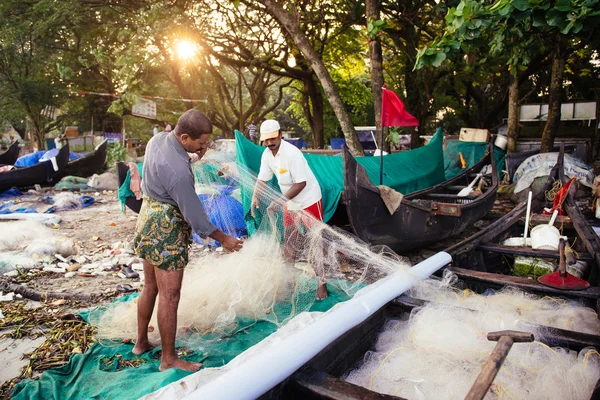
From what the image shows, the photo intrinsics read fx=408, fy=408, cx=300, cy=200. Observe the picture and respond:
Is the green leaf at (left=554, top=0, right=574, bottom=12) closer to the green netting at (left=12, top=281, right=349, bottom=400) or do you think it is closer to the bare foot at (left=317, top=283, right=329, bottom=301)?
the bare foot at (left=317, top=283, right=329, bottom=301)

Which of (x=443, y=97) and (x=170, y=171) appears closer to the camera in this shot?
(x=170, y=171)

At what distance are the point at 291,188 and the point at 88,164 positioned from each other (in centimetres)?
1250

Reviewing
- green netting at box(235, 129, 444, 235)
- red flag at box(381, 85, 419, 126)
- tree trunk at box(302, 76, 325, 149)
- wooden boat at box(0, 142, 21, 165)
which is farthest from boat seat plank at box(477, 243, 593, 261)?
wooden boat at box(0, 142, 21, 165)

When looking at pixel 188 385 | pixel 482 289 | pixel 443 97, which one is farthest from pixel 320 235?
pixel 443 97

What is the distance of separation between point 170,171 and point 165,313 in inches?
36.9

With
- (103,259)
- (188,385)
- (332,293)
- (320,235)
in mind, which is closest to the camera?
(188,385)

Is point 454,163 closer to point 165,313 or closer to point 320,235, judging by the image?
point 320,235

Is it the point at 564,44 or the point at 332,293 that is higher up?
the point at 564,44

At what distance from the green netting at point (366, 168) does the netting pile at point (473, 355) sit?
235 centimetres

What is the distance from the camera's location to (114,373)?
2.76m

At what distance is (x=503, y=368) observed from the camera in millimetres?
2088

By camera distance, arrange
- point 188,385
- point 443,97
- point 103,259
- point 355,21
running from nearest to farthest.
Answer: point 188,385 → point 103,259 → point 355,21 → point 443,97

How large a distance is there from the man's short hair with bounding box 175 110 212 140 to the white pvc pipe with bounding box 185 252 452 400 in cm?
135

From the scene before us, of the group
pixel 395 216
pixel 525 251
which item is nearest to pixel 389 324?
pixel 525 251
